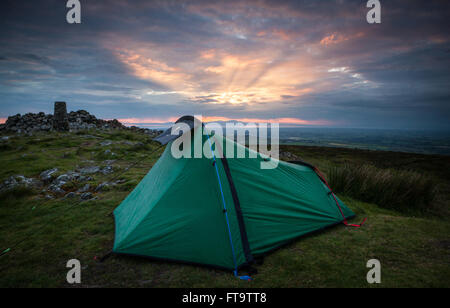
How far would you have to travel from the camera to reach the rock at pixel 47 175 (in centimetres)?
950

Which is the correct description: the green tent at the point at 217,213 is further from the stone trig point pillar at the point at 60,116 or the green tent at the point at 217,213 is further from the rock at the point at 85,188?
the stone trig point pillar at the point at 60,116

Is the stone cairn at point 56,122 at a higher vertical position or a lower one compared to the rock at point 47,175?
higher

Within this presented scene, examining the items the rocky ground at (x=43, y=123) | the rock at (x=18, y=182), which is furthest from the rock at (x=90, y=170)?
the rocky ground at (x=43, y=123)

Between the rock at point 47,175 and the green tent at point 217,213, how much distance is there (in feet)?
21.5

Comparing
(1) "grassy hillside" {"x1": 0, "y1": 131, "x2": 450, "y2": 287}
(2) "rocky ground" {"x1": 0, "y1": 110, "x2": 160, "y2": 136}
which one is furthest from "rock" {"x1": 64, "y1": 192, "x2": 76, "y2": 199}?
(2) "rocky ground" {"x1": 0, "y1": 110, "x2": 160, "y2": 136}

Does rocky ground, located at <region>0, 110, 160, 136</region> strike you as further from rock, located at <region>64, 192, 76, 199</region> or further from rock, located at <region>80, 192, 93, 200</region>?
rock, located at <region>80, 192, 93, 200</region>

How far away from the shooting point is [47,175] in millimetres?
9852

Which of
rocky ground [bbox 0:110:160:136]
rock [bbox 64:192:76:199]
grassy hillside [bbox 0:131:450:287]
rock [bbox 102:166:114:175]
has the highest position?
rocky ground [bbox 0:110:160:136]

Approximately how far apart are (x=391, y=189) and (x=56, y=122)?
30.1 m

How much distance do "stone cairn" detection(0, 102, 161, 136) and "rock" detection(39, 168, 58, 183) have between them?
17.1 metres

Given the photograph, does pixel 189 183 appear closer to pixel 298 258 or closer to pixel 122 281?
pixel 122 281

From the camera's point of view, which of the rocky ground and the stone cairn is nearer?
the stone cairn

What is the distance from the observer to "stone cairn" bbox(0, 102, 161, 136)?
23922 millimetres

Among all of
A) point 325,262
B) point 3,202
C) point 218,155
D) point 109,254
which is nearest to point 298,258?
point 325,262
